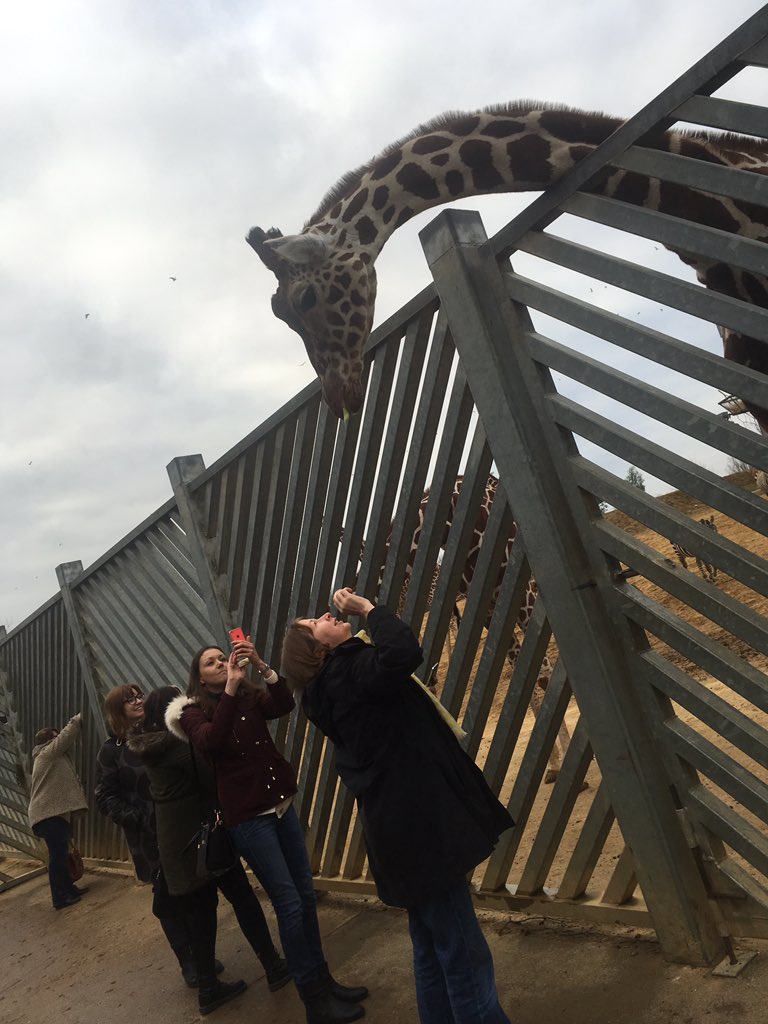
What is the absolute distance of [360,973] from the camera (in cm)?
390

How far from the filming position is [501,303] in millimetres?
3107

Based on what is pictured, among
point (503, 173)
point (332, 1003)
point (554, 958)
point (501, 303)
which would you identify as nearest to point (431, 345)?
point (501, 303)

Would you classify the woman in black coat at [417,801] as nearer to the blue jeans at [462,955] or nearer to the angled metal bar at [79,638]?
the blue jeans at [462,955]

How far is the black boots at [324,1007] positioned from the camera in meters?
3.49

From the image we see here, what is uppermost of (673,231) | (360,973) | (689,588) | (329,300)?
(329,300)

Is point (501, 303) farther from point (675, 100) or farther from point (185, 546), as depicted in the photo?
point (185, 546)

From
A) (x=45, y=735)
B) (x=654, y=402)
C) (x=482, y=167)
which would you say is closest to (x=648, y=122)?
(x=654, y=402)

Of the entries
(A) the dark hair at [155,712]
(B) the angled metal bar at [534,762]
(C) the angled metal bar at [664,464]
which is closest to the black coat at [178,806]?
(A) the dark hair at [155,712]

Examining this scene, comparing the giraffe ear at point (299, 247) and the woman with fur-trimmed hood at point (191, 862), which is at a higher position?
the giraffe ear at point (299, 247)

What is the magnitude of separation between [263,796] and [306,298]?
226 cm

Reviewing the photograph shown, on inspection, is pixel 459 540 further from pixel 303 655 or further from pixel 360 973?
pixel 360 973

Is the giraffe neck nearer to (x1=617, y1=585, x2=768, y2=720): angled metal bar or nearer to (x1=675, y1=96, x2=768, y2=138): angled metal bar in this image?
(x1=675, y1=96, x2=768, y2=138): angled metal bar

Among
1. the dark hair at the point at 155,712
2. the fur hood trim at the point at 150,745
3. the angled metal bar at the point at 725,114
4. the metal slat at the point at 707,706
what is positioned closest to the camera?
the angled metal bar at the point at 725,114

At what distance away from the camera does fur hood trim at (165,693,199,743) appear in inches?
151
